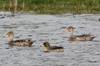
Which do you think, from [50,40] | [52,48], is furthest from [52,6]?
[52,48]

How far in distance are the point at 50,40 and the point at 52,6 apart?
63.3 ft

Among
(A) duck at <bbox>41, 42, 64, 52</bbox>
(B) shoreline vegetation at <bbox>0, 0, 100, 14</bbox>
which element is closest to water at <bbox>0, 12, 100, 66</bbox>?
(A) duck at <bbox>41, 42, 64, 52</bbox>

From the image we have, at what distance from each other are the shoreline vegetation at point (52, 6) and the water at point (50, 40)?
8.12ft

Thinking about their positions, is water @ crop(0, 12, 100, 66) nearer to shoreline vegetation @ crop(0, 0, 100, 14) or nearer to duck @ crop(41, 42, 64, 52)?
duck @ crop(41, 42, 64, 52)

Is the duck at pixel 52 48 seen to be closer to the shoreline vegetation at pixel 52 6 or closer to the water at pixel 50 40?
the water at pixel 50 40

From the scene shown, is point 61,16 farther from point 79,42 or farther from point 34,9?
point 79,42

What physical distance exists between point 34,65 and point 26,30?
14236mm

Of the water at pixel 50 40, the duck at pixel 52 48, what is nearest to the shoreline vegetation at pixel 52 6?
the water at pixel 50 40

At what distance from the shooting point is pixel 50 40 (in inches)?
1200

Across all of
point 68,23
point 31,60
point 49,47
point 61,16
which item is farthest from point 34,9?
point 31,60

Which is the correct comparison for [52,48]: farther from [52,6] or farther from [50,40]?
[52,6]

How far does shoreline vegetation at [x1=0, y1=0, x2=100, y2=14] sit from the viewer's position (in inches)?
1908

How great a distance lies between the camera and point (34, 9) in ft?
162

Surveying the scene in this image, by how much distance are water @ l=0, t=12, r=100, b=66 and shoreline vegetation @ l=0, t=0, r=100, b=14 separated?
8.12 ft
